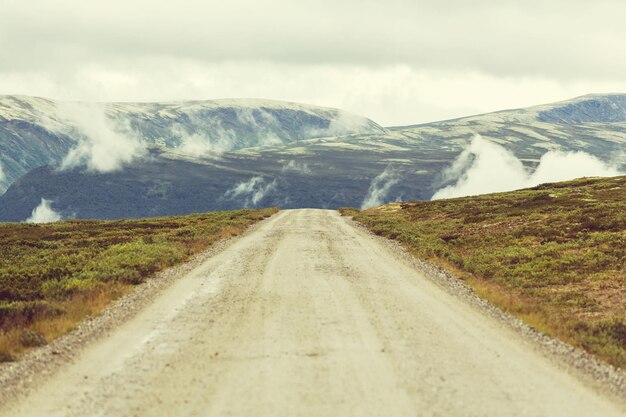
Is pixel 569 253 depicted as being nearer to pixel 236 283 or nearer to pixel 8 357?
pixel 236 283

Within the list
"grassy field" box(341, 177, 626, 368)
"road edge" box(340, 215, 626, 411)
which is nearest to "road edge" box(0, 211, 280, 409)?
"road edge" box(340, 215, 626, 411)

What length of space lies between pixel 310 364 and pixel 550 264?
2081cm

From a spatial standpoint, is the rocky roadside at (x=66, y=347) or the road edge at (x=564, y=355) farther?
the road edge at (x=564, y=355)

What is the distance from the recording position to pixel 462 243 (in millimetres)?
39094

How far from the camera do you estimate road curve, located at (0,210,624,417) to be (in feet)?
31.7

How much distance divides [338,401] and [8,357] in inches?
313

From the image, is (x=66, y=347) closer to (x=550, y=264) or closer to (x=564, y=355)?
(x=564, y=355)

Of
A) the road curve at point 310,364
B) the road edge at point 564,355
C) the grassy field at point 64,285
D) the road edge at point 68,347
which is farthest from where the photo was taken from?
the grassy field at point 64,285

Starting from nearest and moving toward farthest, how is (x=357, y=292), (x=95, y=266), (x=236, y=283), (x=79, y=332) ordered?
(x=79, y=332)
(x=357, y=292)
(x=236, y=283)
(x=95, y=266)

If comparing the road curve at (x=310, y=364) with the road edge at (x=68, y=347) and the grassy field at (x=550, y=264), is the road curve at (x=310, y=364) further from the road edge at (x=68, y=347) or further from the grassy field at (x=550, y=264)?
the grassy field at (x=550, y=264)

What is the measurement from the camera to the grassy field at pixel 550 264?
16.7 m

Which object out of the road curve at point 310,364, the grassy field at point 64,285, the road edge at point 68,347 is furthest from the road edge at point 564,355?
the grassy field at point 64,285

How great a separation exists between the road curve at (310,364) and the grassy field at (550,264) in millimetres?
2310

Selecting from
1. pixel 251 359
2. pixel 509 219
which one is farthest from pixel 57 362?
pixel 509 219
